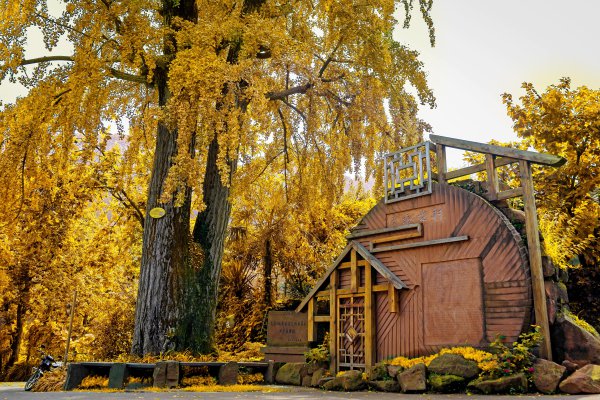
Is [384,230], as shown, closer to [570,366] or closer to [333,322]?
[333,322]

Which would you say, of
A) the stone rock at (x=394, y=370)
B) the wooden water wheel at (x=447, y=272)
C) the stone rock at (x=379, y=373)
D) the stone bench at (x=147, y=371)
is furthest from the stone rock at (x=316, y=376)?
the stone rock at (x=394, y=370)

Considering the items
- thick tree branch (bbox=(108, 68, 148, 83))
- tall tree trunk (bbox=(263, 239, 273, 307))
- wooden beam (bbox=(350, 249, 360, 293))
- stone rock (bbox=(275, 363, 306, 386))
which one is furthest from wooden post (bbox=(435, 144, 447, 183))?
tall tree trunk (bbox=(263, 239, 273, 307))

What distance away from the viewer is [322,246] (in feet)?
56.8

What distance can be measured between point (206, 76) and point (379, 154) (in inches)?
181

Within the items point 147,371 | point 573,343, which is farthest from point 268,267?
point 573,343

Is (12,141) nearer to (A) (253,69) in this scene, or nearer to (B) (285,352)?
(A) (253,69)

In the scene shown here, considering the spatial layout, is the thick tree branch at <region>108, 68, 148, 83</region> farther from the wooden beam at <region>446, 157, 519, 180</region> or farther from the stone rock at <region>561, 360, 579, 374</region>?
the stone rock at <region>561, 360, 579, 374</region>

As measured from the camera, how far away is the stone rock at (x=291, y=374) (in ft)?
34.6

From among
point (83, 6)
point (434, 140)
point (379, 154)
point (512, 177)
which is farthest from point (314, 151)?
point (512, 177)

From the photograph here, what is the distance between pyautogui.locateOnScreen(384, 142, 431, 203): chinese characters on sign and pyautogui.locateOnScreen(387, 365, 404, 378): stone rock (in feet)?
10.0

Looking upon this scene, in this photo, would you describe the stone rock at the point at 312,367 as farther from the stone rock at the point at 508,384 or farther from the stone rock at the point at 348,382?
the stone rock at the point at 508,384

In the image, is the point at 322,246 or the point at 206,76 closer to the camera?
the point at 206,76

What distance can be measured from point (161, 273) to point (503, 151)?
21.0ft

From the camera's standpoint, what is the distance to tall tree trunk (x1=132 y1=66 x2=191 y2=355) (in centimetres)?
989
